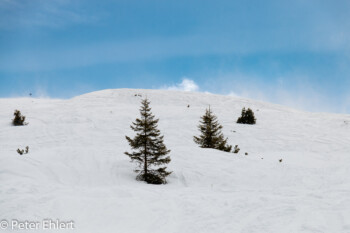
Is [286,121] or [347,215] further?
[286,121]

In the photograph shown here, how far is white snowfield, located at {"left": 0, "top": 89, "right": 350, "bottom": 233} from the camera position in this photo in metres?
6.17

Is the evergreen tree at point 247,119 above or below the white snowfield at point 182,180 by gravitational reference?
above

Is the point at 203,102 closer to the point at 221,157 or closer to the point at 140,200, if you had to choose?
the point at 221,157

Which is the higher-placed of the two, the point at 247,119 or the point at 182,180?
the point at 247,119

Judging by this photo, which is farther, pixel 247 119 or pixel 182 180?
pixel 247 119

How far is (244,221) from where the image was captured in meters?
6.30

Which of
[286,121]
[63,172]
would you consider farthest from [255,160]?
[286,121]

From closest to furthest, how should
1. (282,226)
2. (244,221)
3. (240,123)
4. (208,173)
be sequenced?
1. (282,226)
2. (244,221)
3. (208,173)
4. (240,123)

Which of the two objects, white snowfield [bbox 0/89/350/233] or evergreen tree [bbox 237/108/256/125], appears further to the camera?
evergreen tree [bbox 237/108/256/125]

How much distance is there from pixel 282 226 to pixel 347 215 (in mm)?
1795

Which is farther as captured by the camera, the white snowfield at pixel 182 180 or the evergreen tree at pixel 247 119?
the evergreen tree at pixel 247 119

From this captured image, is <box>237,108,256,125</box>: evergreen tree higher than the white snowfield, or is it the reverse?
<box>237,108,256,125</box>: evergreen tree

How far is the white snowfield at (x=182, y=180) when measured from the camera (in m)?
6.17

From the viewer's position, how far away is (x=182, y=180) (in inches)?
462
